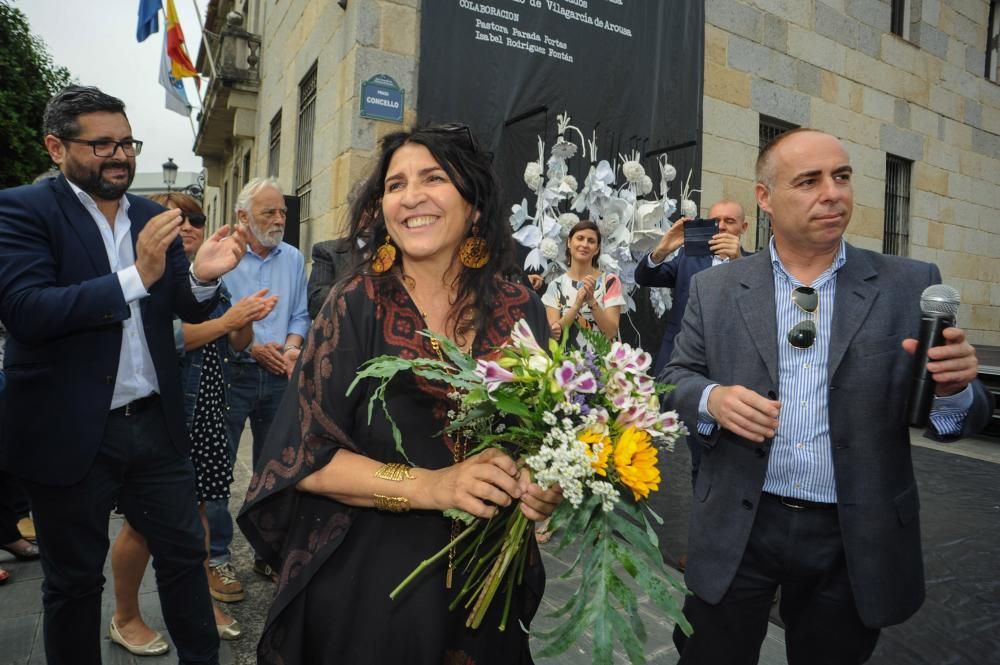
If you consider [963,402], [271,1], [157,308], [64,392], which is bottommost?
[64,392]

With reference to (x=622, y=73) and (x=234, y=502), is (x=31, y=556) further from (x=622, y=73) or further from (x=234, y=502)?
(x=622, y=73)

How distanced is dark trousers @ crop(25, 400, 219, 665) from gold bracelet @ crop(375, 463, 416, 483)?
1.38 meters

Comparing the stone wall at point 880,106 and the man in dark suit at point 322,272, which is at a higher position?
the stone wall at point 880,106

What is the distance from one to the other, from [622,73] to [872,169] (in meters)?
4.85

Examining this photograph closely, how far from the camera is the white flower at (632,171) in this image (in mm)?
6379

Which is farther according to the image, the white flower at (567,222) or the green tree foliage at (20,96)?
the green tree foliage at (20,96)

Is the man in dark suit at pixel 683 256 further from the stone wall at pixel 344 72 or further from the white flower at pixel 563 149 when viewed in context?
the stone wall at pixel 344 72

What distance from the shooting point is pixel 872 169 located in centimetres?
931

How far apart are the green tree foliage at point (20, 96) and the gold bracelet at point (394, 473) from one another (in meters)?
14.0

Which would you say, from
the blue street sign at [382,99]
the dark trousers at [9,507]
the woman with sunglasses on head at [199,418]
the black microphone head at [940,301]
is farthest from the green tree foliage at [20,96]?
the black microphone head at [940,301]

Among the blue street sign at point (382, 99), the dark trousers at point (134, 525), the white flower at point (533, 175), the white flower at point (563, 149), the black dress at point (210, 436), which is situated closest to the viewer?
the dark trousers at point (134, 525)

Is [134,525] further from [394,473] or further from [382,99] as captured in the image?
[382,99]

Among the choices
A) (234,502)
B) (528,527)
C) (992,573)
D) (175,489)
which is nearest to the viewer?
(528,527)

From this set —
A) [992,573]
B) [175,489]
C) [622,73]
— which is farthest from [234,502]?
[622,73]
